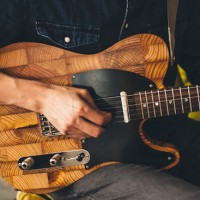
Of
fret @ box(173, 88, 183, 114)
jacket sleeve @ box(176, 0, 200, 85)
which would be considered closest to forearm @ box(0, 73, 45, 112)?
fret @ box(173, 88, 183, 114)

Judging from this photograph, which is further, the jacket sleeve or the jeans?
the jacket sleeve

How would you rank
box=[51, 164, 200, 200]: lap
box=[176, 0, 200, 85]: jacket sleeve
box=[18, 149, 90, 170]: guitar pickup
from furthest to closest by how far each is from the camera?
1. box=[176, 0, 200, 85]: jacket sleeve
2. box=[18, 149, 90, 170]: guitar pickup
3. box=[51, 164, 200, 200]: lap

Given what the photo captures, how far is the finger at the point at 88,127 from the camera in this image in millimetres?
891

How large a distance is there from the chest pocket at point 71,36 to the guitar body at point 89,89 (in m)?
0.05

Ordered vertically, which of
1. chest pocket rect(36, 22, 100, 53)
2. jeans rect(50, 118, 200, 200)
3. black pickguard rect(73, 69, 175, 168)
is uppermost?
chest pocket rect(36, 22, 100, 53)

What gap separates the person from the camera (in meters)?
0.89

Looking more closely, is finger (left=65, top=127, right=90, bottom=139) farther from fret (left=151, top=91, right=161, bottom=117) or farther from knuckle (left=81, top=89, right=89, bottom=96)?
fret (left=151, top=91, right=161, bottom=117)

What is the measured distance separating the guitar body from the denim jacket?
52 mm

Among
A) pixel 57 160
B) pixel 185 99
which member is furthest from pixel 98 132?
pixel 185 99

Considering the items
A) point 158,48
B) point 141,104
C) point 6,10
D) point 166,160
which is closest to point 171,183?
point 166,160

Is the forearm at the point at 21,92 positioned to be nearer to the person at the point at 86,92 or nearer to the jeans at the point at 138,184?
the person at the point at 86,92

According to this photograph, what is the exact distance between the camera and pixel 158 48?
3.11 ft

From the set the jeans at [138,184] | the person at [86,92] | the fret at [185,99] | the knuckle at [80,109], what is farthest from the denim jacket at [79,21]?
the jeans at [138,184]

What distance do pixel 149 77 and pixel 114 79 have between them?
10cm
